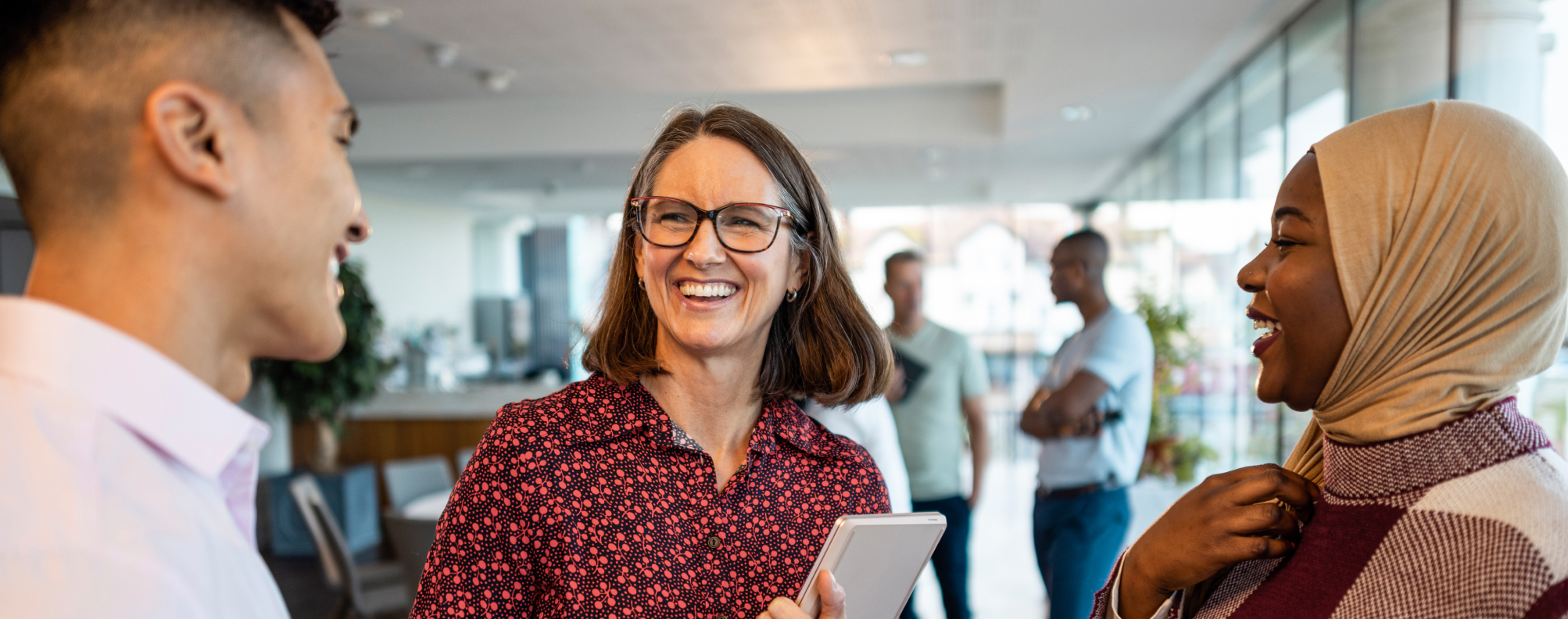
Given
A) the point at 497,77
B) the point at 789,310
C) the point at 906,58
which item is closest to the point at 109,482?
the point at 789,310

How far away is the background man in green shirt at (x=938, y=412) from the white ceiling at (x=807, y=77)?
115 centimetres

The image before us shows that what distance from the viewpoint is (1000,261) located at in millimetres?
10672

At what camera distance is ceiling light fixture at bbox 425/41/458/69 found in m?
4.54

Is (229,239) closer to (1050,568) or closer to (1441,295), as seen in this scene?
(1441,295)

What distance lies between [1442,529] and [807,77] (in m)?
4.65

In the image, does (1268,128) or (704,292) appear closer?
(704,292)

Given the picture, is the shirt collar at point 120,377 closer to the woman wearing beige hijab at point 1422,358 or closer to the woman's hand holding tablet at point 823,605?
the woman's hand holding tablet at point 823,605

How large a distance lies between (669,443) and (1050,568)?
226 centimetres

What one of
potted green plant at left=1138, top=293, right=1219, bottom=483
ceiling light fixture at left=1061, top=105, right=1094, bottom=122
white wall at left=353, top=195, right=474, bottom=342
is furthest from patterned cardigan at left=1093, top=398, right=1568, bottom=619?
white wall at left=353, top=195, right=474, bottom=342

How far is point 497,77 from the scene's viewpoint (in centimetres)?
516

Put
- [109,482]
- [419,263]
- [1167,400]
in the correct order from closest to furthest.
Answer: [109,482] → [1167,400] → [419,263]

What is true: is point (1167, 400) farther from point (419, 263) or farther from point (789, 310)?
point (419, 263)

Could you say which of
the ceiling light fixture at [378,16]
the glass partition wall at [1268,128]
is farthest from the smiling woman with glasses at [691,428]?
the ceiling light fixture at [378,16]

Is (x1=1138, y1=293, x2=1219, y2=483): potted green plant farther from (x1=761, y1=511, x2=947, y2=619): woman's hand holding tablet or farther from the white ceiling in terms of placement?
(x1=761, y1=511, x2=947, y2=619): woman's hand holding tablet
